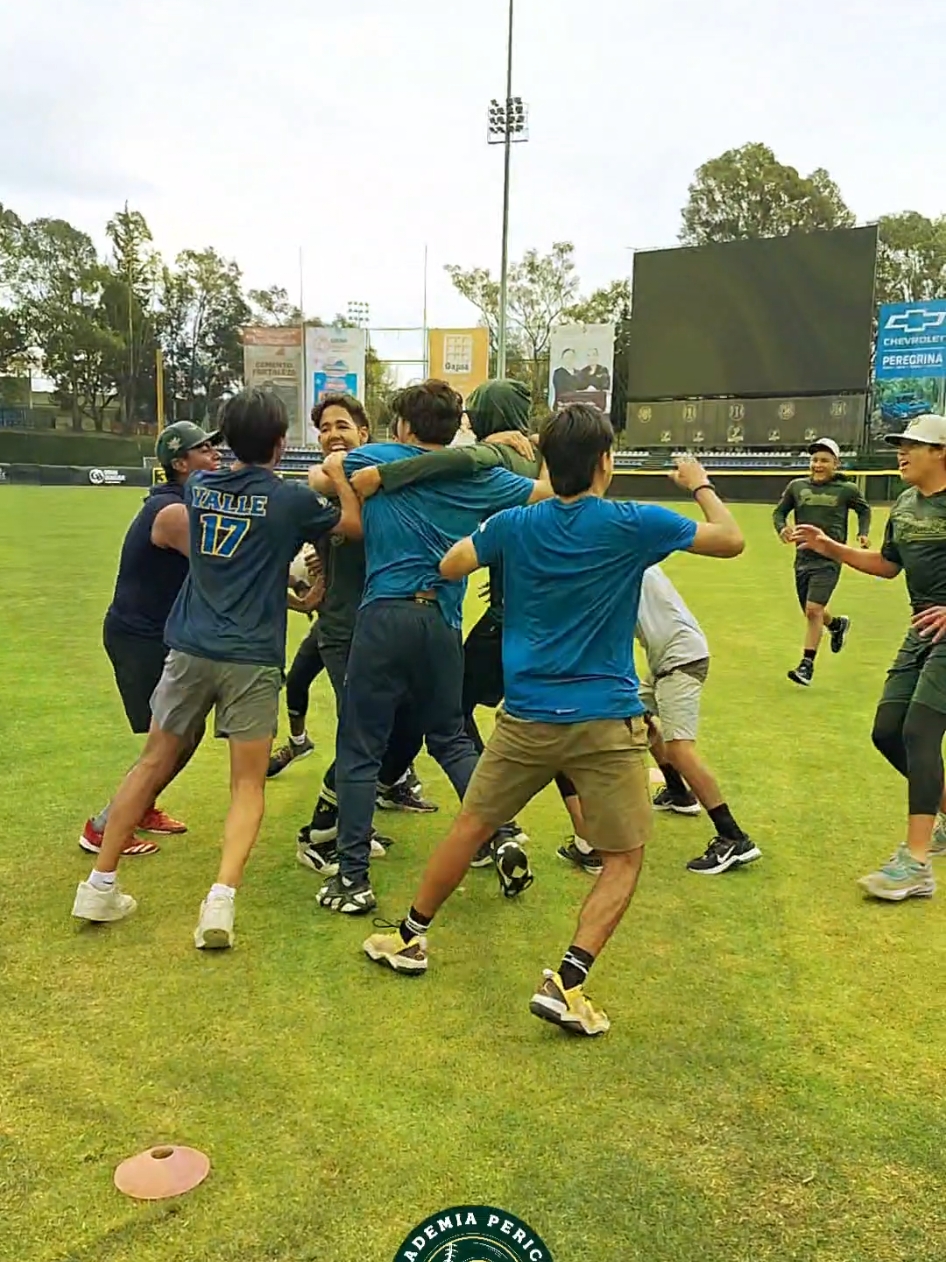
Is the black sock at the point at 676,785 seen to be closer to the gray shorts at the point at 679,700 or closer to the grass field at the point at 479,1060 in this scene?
the grass field at the point at 479,1060

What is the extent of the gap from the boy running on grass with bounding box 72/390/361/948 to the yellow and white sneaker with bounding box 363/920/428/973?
567 millimetres

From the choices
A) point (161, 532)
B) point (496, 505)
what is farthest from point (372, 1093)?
point (161, 532)

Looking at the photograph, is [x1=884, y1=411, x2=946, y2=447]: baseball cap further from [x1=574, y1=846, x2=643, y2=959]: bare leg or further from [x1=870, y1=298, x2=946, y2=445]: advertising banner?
[x1=870, y1=298, x2=946, y2=445]: advertising banner

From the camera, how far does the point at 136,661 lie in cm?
482

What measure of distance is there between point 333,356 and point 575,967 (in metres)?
46.2

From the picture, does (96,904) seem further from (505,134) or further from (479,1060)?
(505,134)

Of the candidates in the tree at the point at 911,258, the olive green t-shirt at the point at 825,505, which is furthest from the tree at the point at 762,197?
the olive green t-shirt at the point at 825,505

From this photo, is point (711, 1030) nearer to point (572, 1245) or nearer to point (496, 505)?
point (572, 1245)

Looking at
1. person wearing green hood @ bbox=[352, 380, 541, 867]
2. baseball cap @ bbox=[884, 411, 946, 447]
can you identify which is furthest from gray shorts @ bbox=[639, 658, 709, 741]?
baseball cap @ bbox=[884, 411, 946, 447]

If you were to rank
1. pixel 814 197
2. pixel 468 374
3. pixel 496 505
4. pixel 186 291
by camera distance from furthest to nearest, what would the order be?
1. pixel 186 291
2. pixel 814 197
3. pixel 468 374
4. pixel 496 505

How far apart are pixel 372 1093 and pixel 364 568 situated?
2271 mm

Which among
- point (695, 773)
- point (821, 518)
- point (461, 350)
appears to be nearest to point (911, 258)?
point (461, 350)

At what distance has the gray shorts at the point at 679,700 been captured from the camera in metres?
4.81

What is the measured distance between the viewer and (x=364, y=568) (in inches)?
182
